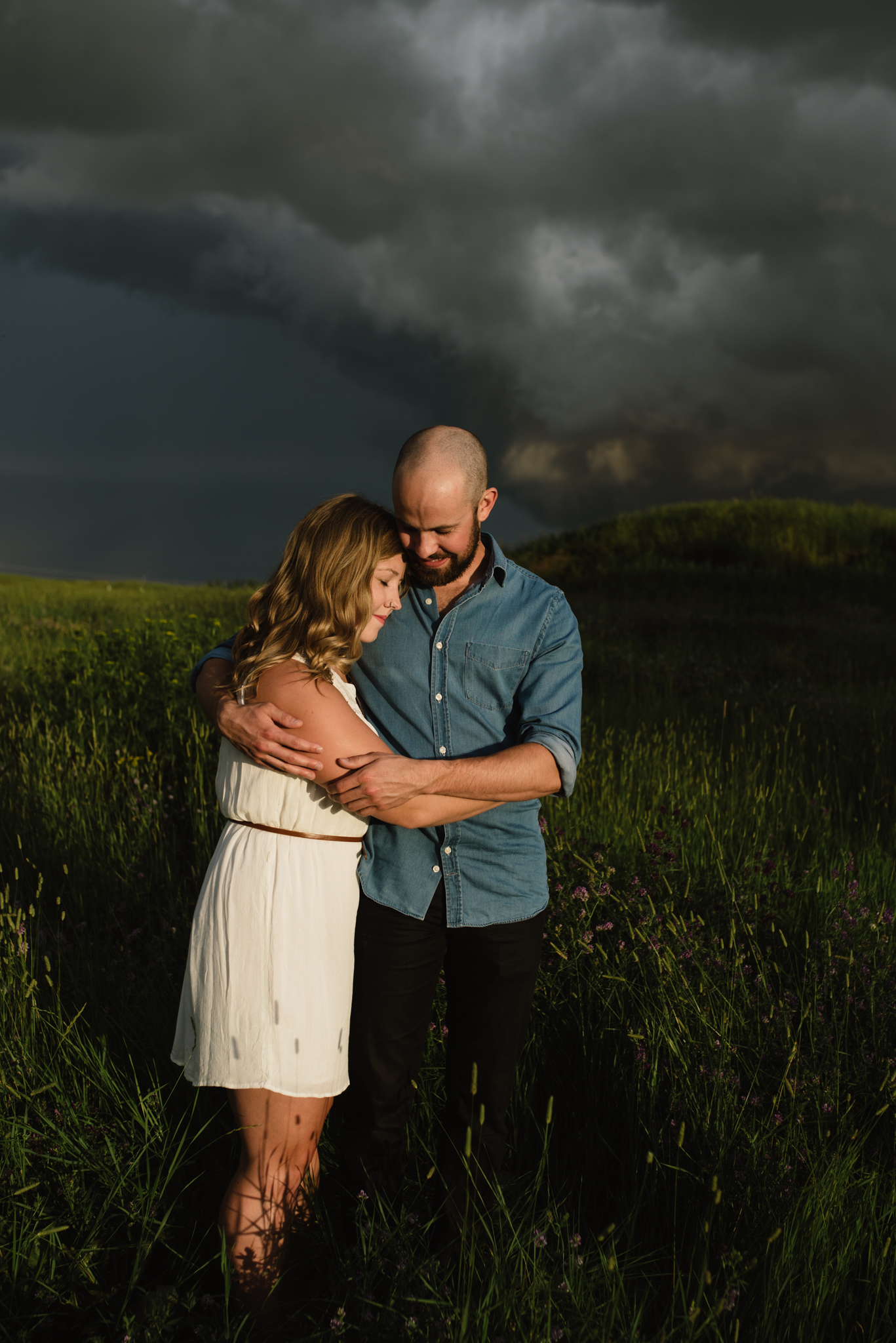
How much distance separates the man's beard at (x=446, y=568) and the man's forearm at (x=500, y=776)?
2.27 ft

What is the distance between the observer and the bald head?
2.61 meters

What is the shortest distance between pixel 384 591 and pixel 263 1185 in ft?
5.93

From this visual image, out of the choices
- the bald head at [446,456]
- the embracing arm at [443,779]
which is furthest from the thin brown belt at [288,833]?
the bald head at [446,456]

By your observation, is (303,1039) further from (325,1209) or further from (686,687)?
(686,687)

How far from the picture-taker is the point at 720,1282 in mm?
2303

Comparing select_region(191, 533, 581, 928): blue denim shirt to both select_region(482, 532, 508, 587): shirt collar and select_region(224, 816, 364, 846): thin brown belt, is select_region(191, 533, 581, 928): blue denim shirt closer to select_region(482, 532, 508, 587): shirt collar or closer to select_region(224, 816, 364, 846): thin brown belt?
select_region(482, 532, 508, 587): shirt collar

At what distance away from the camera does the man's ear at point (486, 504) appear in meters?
2.82

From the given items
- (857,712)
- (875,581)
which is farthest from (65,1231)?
(875,581)

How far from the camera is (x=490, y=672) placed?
2777 mm

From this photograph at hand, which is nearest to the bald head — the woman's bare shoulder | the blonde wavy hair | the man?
the man

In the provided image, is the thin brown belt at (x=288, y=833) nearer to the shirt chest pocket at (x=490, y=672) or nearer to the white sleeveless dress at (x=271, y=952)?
the white sleeveless dress at (x=271, y=952)

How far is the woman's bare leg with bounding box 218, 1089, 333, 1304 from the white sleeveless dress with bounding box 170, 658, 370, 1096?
96 mm

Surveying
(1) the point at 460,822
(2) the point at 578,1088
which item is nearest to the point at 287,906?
(1) the point at 460,822

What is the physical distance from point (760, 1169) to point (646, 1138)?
1.40ft
